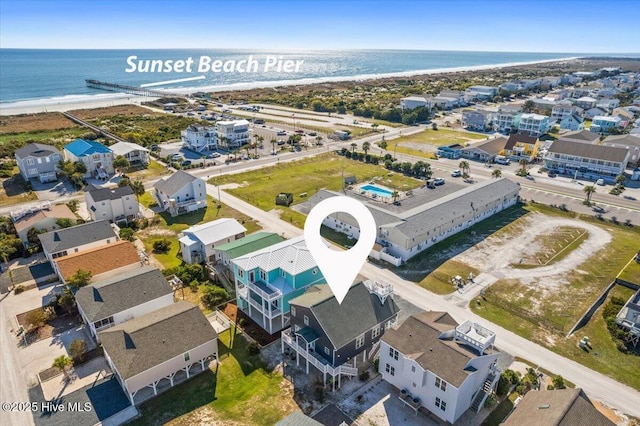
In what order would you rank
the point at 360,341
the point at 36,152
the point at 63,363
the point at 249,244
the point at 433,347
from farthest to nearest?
1. the point at 36,152
2. the point at 249,244
3. the point at 360,341
4. the point at 63,363
5. the point at 433,347

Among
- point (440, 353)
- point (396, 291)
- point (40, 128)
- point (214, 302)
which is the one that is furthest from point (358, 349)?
point (40, 128)

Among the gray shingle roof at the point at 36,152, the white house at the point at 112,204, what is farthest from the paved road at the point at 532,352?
the gray shingle roof at the point at 36,152

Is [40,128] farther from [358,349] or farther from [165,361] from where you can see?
[358,349]

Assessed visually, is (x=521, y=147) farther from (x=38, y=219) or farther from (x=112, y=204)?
(x=38, y=219)

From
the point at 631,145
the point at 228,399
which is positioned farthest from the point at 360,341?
the point at 631,145

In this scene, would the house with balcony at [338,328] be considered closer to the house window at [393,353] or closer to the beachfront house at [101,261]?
the house window at [393,353]

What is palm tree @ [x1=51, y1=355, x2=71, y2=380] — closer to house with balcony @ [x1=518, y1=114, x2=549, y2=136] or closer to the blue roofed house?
the blue roofed house
